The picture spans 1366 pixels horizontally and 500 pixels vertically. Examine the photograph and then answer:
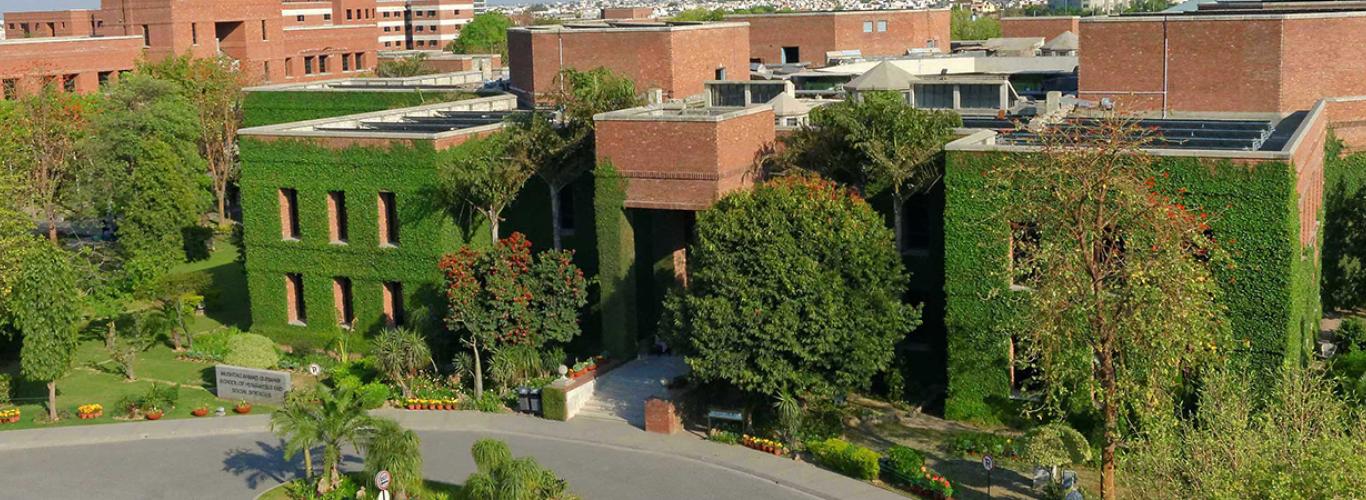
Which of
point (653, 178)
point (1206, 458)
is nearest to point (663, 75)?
point (653, 178)

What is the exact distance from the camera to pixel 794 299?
35.0 meters

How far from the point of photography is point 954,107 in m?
51.1

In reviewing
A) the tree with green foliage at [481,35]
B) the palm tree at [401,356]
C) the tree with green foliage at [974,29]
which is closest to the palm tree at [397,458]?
the palm tree at [401,356]

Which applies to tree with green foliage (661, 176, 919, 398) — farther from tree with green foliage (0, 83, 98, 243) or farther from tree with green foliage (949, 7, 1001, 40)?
tree with green foliage (949, 7, 1001, 40)

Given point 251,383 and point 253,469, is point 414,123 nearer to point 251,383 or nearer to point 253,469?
point 251,383

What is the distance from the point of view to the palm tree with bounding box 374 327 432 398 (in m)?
40.8

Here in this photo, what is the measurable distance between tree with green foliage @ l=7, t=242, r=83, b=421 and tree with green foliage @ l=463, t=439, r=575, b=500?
Answer: 46.8 feet

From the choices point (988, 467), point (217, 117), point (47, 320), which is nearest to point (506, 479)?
point (988, 467)

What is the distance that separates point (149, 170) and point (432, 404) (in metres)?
22.4

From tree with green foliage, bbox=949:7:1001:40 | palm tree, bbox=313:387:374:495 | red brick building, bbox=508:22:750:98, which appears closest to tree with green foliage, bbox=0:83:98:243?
red brick building, bbox=508:22:750:98

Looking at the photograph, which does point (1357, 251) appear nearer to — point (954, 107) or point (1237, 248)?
point (954, 107)

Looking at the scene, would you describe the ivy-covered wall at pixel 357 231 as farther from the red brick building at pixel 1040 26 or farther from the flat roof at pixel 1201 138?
the red brick building at pixel 1040 26

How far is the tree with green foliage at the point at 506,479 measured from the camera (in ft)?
96.4

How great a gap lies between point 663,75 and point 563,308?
16684 mm
